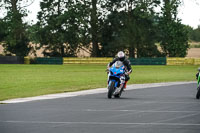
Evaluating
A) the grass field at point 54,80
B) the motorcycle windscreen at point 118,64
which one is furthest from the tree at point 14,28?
the motorcycle windscreen at point 118,64

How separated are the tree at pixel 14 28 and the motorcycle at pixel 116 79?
5702 centimetres

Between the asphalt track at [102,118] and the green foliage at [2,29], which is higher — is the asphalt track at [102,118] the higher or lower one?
the lower one

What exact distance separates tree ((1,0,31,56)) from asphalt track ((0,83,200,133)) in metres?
59.9

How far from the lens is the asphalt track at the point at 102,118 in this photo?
1055cm

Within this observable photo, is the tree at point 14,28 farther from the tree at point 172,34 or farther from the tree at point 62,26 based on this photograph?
the tree at point 172,34

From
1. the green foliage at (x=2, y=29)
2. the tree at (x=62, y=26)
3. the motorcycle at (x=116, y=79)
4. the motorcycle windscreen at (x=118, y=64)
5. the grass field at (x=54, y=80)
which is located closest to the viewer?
the motorcycle at (x=116, y=79)

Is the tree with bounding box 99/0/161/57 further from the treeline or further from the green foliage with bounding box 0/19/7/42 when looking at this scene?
the green foliage with bounding box 0/19/7/42

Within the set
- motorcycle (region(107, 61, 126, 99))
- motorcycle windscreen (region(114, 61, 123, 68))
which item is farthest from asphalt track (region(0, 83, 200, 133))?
motorcycle windscreen (region(114, 61, 123, 68))

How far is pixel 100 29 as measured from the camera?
77.0 metres

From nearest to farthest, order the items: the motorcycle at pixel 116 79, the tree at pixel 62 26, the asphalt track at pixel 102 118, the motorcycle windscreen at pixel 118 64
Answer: the asphalt track at pixel 102 118
the motorcycle at pixel 116 79
the motorcycle windscreen at pixel 118 64
the tree at pixel 62 26

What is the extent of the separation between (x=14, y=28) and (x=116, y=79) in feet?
194

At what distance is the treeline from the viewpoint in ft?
244

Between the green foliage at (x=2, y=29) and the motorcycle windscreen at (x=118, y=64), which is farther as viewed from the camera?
the green foliage at (x=2, y=29)

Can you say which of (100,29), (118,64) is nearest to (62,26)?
(100,29)
